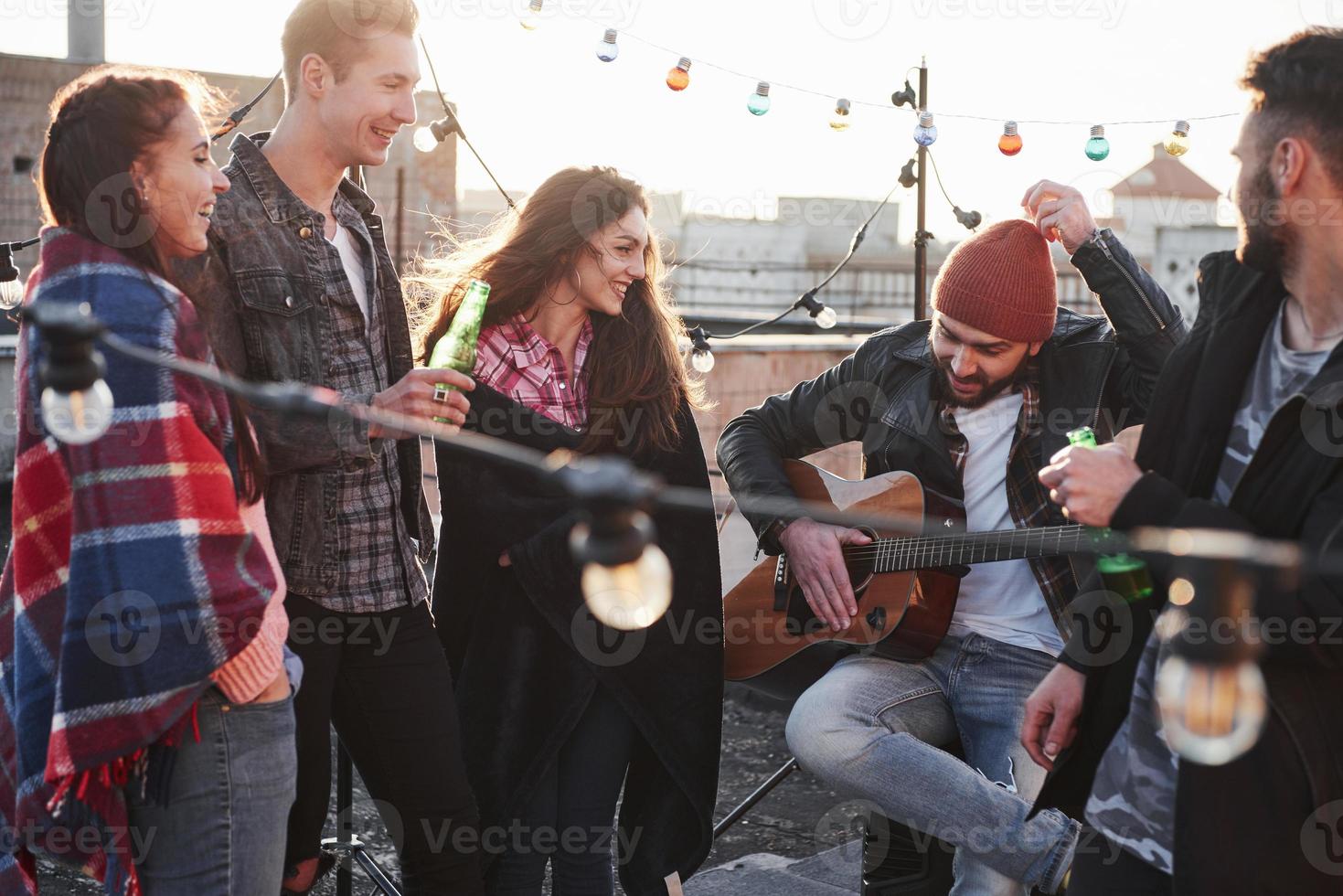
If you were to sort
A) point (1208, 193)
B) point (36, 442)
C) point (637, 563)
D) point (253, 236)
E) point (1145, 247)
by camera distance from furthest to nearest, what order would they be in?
point (1208, 193) → point (1145, 247) → point (253, 236) → point (36, 442) → point (637, 563)

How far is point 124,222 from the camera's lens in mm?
2008

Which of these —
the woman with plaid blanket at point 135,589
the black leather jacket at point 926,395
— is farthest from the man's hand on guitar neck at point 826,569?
the woman with plaid blanket at point 135,589

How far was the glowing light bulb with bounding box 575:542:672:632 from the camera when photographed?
1262mm

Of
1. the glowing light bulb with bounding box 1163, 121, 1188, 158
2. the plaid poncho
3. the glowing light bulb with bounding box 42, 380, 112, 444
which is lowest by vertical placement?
the plaid poncho

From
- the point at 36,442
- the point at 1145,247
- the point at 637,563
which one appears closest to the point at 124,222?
the point at 36,442

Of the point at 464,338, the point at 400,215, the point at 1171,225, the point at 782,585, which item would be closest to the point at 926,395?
the point at 782,585

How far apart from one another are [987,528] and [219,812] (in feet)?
6.43

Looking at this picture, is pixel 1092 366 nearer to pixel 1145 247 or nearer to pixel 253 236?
pixel 253 236

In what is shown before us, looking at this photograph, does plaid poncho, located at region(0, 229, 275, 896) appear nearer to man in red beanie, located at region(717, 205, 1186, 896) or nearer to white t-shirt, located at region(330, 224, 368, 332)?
white t-shirt, located at region(330, 224, 368, 332)

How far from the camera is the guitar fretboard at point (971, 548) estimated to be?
2.84 metres

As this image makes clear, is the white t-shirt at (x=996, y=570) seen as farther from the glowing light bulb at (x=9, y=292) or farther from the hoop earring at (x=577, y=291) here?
the glowing light bulb at (x=9, y=292)

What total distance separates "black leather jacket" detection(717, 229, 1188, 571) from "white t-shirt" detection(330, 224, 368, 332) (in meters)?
1.18

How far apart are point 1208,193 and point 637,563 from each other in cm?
4821

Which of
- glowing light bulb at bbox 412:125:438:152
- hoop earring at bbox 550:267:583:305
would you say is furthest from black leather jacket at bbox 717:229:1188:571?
glowing light bulb at bbox 412:125:438:152
